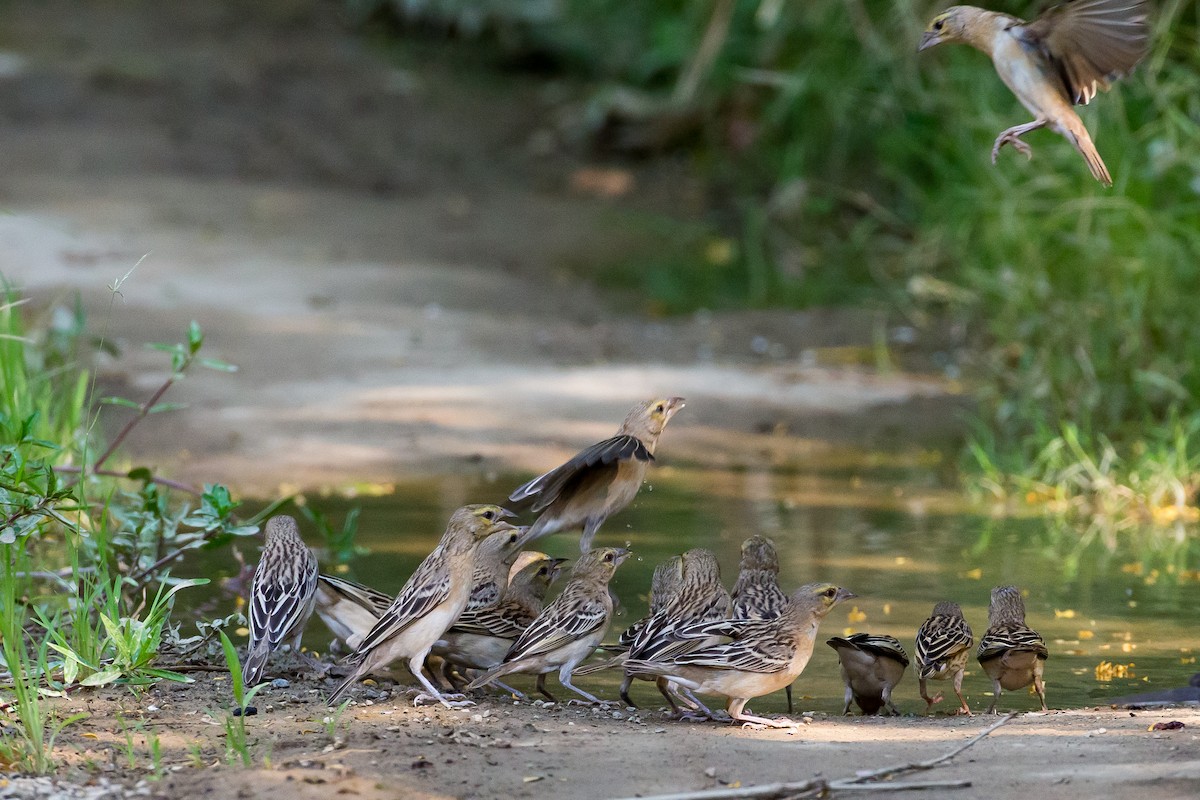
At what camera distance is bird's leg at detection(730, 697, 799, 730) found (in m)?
5.13

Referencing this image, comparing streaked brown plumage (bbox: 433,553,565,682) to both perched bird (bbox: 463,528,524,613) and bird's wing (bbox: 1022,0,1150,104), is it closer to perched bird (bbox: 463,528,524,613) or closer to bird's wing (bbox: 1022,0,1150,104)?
perched bird (bbox: 463,528,524,613)

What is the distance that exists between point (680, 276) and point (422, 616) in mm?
10026

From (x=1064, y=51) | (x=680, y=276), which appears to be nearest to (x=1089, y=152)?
(x=1064, y=51)

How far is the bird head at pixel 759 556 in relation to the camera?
6281 millimetres

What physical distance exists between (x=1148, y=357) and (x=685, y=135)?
10.8m

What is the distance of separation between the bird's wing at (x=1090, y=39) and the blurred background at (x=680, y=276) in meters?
2.38

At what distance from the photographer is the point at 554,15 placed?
70.6ft

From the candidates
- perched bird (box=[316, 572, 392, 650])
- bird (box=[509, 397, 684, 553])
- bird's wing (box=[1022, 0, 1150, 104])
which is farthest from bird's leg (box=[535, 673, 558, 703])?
bird's wing (box=[1022, 0, 1150, 104])

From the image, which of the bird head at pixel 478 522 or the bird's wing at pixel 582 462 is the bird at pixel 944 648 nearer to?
the bird's wing at pixel 582 462

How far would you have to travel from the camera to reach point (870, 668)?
18.0 feet

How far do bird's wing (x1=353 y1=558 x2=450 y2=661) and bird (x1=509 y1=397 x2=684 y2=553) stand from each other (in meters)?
0.43

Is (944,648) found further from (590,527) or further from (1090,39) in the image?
(1090,39)

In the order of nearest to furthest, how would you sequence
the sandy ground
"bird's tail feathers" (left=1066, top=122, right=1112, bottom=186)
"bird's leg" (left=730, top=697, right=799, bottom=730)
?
1. the sandy ground
2. "bird's tail feathers" (left=1066, top=122, right=1112, bottom=186)
3. "bird's leg" (left=730, top=697, right=799, bottom=730)

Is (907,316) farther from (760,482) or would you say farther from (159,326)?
(159,326)
